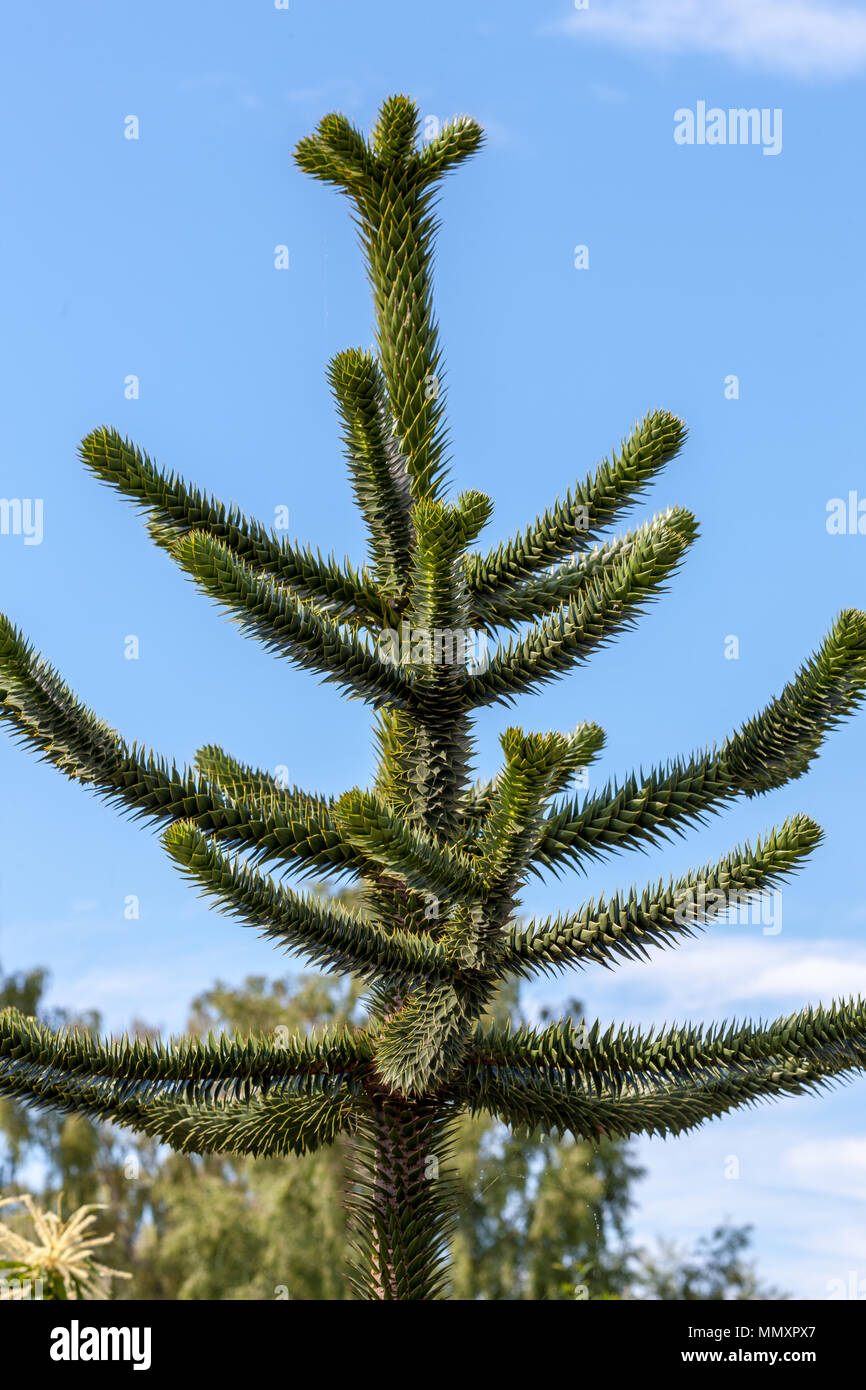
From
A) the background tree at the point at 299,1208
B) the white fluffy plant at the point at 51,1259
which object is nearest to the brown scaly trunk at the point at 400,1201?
the white fluffy plant at the point at 51,1259

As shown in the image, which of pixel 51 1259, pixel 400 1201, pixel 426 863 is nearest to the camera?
pixel 51 1259

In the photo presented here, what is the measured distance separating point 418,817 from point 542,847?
0.50m

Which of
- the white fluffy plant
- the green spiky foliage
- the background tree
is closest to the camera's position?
the white fluffy plant

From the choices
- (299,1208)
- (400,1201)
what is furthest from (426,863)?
(299,1208)

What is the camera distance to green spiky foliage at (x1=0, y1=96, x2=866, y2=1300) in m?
3.60

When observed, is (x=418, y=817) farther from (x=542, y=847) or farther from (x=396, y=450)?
(x=396, y=450)

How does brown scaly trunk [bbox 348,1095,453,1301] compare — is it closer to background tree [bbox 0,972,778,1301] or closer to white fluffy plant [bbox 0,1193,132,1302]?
white fluffy plant [bbox 0,1193,132,1302]

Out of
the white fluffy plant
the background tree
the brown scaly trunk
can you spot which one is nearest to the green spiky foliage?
the brown scaly trunk

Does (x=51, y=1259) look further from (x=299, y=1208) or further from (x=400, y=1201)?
(x=299, y=1208)

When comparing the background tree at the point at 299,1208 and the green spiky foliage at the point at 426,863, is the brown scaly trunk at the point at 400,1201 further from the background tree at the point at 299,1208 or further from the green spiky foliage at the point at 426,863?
the background tree at the point at 299,1208

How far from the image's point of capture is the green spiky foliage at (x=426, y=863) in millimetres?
3602

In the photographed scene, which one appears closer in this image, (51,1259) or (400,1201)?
(51,1259)

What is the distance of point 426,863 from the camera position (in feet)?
10.8

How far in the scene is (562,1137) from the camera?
13.3ft
